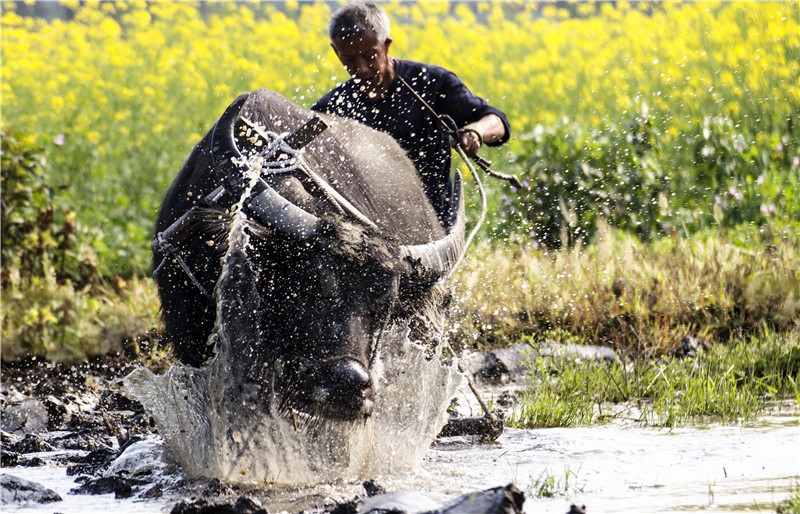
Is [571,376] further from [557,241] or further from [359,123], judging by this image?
[557,241]

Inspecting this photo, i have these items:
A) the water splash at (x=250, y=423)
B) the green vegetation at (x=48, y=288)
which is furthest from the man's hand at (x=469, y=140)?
the green vegetation at (x=48, y=288)

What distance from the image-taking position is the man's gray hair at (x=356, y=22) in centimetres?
504

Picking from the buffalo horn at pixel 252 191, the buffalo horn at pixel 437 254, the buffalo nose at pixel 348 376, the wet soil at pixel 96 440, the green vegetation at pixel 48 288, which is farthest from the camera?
the green vegetation at pixel 48 288

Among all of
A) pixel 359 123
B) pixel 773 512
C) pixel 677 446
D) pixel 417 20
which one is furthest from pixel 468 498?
pixel 417 20

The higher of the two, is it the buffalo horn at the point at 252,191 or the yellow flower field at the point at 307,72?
the yellow flower field at the point at 307,72

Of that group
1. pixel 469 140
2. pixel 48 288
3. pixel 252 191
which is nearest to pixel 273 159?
pixel 252 191

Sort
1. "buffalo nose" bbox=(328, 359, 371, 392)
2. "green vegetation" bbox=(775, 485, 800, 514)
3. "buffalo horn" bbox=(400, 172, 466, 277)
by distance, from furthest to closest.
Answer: "buffalo horn" bbox=(400, 172, 466, 277), "buffalo nose" bbox=(328, 359, 371, 392), "green vegetation" bbox=(775, 485, 800, 514)

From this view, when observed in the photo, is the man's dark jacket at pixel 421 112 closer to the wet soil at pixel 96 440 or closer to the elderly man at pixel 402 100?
the elderly man at pixel 402 100

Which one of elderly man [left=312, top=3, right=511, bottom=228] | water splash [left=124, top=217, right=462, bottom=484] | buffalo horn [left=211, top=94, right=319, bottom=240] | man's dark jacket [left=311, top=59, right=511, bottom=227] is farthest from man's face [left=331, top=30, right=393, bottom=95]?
water splash [left=124, top=217, right=462, bottom=484]

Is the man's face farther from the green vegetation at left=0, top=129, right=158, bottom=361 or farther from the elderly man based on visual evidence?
the green vegetation at left=0, top=129, right=158, bottom=361

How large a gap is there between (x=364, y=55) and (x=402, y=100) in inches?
14.5

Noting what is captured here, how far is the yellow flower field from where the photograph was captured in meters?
10.9

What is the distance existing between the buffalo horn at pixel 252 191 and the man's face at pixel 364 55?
3.78 ft

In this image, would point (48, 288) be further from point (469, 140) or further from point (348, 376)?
point (348, 376)
